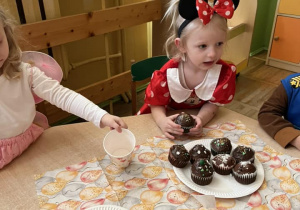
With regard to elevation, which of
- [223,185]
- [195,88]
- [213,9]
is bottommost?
[223,185]

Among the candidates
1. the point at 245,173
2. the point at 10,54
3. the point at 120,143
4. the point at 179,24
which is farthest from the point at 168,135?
the point at 10,54

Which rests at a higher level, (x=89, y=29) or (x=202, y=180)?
(x=89, y=29)

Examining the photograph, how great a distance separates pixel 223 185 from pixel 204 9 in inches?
22.5

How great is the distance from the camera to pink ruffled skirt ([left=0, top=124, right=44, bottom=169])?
876mm

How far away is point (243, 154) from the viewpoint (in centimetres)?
86

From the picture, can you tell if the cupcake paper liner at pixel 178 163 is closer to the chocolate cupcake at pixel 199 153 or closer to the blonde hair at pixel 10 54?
the chocolate cupcake at pixel 199 153

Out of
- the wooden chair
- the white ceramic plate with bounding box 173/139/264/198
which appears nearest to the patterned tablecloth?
the white ceramic plate with bounding box 173/139/264/198

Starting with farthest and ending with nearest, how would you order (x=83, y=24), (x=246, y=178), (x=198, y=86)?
1. (x=83, y=24)
2. (x=198, y=86)
3. (x=246, y=178)

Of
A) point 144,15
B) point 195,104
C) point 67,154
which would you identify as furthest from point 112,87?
point 67,154

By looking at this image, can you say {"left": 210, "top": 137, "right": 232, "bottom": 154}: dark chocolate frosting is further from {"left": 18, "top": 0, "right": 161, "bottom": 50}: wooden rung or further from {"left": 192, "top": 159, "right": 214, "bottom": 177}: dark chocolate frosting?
{"left": 18, "top": 0, "right": 161, "bottom": 50}: wooden rung

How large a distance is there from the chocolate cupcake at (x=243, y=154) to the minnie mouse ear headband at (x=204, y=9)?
44 cm

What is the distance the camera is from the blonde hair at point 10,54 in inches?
34.9

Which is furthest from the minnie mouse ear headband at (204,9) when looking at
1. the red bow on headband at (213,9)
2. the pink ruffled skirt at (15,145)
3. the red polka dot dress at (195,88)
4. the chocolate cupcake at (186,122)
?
the pink ruffled skirt at (15,145)

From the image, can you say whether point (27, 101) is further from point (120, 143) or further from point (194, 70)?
point (194, 70)
